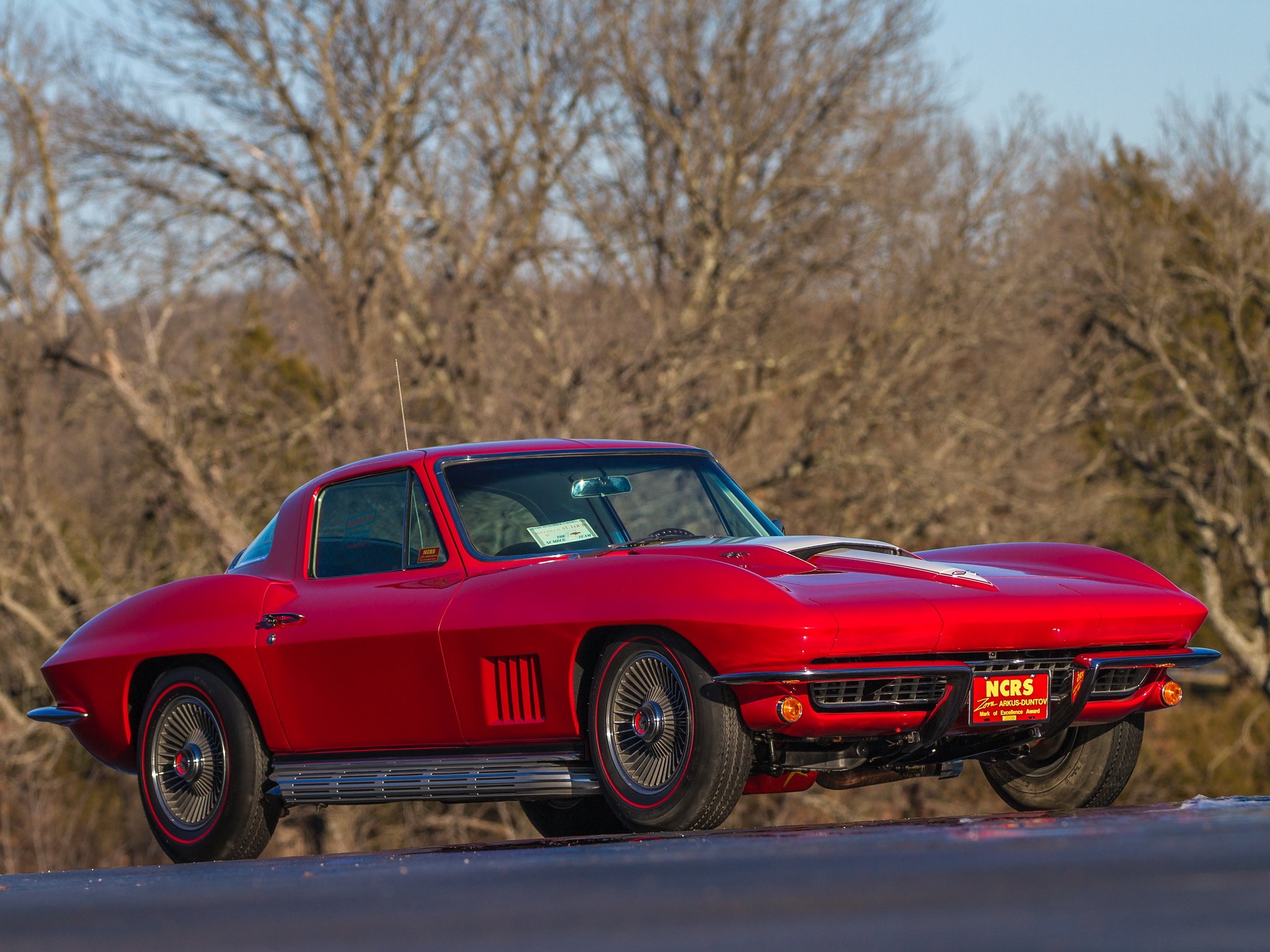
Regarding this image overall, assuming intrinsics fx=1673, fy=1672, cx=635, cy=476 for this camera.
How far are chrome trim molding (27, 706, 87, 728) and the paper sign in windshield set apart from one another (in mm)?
2345

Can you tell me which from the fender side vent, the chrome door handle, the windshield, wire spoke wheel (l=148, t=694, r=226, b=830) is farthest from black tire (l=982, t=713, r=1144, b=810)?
wire spoke wheel (l=148, t=694, r=226, b=830)

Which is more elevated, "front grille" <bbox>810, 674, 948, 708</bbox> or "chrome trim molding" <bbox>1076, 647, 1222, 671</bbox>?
"front grille" <bbox>810, 674, 948, 708</bbox>

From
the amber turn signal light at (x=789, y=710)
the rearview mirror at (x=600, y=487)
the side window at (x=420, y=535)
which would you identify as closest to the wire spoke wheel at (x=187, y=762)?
the side window at (x=420, y=535)

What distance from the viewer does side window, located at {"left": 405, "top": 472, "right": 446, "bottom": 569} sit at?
6336mm

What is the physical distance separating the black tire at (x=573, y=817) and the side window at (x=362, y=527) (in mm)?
1210

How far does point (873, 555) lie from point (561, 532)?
119 cm

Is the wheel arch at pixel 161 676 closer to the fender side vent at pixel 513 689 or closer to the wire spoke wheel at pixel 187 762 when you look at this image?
the wire spoke wheel at pixel 187 762

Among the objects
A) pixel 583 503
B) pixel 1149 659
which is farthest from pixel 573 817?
pixel 1149 659

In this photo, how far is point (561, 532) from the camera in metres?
6.30

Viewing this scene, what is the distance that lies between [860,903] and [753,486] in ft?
63.5

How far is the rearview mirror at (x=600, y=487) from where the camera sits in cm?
646

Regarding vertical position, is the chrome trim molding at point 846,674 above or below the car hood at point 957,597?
below

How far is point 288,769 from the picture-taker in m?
6.50

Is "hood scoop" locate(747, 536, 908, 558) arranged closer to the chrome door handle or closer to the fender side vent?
the fender side vent
